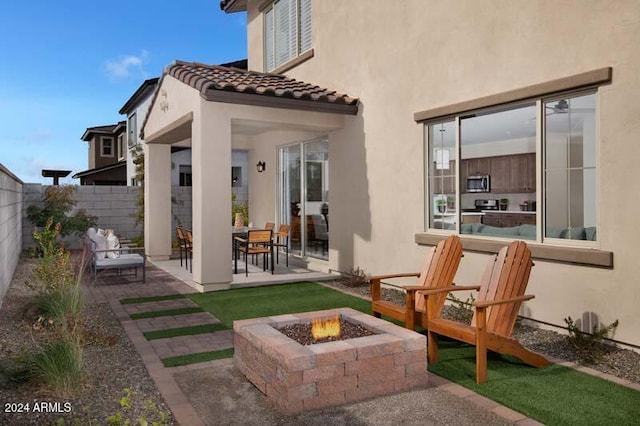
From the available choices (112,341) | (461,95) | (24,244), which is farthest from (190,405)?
(24,244)

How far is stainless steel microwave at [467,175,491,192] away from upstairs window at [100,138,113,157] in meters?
31.1

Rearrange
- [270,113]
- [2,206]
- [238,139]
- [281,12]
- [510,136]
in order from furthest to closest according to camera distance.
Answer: [238,139]
[281,12]
[270,113]
[2,206]
[510,136]

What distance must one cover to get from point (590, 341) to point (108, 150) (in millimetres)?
35054

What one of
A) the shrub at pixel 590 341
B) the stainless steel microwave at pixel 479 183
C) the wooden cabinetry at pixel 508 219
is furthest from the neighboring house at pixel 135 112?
the shrub at pixel 590 341

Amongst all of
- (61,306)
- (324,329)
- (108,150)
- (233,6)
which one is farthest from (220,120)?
(108,150)

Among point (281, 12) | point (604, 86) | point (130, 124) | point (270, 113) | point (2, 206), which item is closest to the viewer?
point (604, 86)

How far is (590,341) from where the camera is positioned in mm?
5480

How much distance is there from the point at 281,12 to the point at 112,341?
9.90 meters

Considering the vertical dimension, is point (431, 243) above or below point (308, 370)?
above

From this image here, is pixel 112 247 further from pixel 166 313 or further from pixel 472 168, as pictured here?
pixel 472 168

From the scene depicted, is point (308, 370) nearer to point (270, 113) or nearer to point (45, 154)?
point (270, 113)

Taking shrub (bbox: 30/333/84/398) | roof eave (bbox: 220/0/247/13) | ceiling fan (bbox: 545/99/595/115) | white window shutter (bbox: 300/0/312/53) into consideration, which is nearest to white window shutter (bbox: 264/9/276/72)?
roof eave (bbox: 220/0/247/13)

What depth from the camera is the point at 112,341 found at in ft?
19.2

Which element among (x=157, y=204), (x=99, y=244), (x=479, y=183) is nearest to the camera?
(x=479, y=183)
